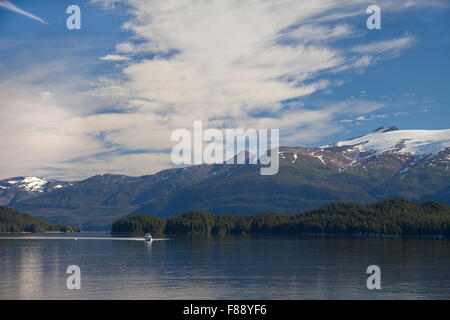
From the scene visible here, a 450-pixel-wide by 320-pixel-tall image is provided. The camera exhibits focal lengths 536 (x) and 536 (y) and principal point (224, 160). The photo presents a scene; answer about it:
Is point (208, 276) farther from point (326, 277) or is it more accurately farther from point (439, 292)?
point (439, 292)

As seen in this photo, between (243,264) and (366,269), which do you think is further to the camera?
(243,264)

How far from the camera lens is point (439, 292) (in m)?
95.9
